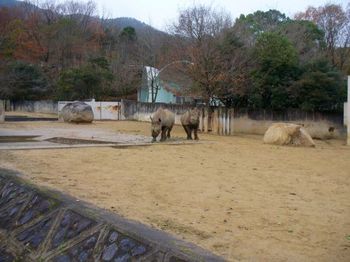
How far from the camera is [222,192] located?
8.41m

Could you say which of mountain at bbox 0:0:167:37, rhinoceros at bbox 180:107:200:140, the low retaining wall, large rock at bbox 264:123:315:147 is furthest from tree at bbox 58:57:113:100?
the low retaining wall

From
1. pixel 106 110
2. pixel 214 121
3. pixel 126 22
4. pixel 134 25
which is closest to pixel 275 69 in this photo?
pixel 214 121

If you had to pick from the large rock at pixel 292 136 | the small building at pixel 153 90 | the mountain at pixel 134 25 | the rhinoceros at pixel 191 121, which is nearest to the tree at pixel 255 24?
the small building at pixel 153 90

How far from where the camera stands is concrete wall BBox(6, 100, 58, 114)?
46.3 m

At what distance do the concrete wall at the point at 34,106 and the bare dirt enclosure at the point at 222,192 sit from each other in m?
33.0

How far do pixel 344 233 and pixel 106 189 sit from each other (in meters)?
4.05

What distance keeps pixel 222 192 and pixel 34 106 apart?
146 feet

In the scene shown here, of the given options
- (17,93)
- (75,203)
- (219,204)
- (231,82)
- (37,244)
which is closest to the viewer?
(37,244)

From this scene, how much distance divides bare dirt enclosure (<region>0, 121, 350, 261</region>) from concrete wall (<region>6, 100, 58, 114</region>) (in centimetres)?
3299

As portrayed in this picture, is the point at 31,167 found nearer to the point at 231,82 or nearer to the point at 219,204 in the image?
the point at 219,204

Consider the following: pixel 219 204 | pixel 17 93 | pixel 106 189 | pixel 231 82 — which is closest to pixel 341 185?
pixel 219 204

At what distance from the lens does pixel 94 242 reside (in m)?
4.80

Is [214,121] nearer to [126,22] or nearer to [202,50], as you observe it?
[202,50]

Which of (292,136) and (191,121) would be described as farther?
(191,121)
